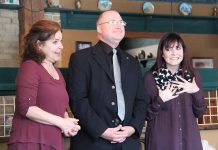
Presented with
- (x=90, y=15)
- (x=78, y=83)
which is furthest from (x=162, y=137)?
(x=90, y=15)

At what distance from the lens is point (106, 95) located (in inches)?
83.0

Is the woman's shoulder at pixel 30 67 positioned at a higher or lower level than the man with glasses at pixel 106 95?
higher

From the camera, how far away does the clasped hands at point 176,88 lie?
2.33 meters

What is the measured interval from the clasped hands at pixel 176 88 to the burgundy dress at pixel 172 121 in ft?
0.08

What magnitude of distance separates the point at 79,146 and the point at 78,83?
35 cm

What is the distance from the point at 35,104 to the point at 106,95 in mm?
444

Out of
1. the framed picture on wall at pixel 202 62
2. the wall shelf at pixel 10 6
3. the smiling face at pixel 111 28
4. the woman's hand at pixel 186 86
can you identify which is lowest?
the framed picture on wall at pixel 202 62

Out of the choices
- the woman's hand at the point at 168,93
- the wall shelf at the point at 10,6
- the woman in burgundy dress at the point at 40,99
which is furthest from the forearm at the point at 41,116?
the wall shelf at the point at 10,6

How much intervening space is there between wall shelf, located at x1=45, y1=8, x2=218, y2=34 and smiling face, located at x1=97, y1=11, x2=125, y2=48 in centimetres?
345

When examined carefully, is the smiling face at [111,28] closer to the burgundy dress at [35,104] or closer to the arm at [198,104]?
→ the burgundy dress at [35,104]

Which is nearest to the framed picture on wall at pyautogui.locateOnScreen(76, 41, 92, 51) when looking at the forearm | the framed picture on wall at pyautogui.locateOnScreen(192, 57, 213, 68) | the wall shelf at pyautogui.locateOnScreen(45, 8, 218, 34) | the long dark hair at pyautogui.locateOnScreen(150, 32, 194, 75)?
the wall shelf at pyautogui.locateOnScreen(45, 8, 218, 34)

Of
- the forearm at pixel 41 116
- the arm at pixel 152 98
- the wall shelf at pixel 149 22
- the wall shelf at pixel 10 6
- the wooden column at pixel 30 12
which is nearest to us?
the forearm at pixel 41 116

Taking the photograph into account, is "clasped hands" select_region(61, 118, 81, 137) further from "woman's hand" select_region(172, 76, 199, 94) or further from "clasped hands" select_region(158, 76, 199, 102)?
"woman's hand" select_region(172, 76, 199, 94)

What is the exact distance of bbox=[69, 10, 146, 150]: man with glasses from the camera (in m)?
2.07
